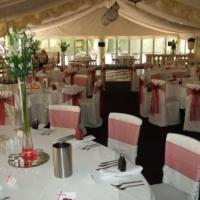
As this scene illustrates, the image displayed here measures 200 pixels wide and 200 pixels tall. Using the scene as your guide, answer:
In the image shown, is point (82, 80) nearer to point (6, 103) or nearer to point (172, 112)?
point (172, 112)

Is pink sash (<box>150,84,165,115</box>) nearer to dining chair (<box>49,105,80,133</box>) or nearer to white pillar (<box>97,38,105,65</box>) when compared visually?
dining chair (<box>49,105,80,133</box>)

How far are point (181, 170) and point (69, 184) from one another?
970 millimetres

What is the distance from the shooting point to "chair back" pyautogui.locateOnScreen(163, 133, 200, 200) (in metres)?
2.44

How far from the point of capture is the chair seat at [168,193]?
2.50m

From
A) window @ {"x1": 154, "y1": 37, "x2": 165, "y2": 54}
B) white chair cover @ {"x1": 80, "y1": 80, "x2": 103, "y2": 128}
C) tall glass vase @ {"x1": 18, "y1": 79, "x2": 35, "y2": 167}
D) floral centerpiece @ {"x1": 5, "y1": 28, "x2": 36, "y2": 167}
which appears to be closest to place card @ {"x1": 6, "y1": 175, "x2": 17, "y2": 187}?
tall glass vase @ {"x1": 18, "y1": 79, "x2": 35, "y2": 167}

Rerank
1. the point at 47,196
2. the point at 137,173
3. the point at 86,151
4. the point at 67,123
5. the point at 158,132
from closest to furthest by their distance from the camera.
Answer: the point at 47,196, the point at 137,173, the point at 86,151, the point at 67,123, the point at 158,132

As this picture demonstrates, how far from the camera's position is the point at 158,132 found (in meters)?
5.64

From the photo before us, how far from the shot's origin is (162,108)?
19.3ft

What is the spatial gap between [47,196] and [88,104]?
4092mm

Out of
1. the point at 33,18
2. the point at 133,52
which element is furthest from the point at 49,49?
the point at 33,18

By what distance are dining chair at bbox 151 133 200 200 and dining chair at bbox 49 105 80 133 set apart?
4.09 feet

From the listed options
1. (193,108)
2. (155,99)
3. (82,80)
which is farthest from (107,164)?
(82,80)

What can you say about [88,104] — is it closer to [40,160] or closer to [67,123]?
[67,123]

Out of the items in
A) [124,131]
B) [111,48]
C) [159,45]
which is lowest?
[124,131]
